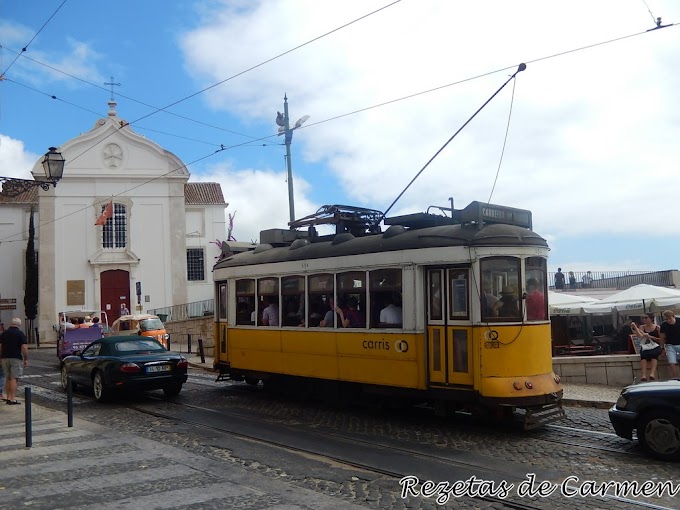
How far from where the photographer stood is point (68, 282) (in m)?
40.7

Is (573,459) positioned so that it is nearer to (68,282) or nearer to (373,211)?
(373,211)

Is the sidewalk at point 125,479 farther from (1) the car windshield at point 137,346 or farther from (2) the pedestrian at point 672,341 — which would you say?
(2) the pedestrian at point 672,341

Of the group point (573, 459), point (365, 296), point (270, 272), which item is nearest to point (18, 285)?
point (270, 272)

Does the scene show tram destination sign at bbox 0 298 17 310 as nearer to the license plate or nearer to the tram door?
the license plate

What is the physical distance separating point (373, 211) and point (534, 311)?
4.44 meters

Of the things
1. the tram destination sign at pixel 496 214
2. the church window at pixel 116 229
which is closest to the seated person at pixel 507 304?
the tram destination sign at pixel 496 214

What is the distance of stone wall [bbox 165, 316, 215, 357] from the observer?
30.7 m

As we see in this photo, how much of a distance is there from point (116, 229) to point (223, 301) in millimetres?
29231

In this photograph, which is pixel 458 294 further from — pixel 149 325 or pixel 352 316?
pixel 149 325

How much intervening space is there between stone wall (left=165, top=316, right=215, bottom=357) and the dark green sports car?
13418mm

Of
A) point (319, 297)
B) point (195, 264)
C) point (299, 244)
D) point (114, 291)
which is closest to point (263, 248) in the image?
point (299, 244)

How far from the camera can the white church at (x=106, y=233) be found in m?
40.7

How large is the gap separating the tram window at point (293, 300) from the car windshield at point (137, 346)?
3.57 m

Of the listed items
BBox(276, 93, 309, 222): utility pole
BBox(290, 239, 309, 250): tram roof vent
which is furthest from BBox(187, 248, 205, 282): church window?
BBox(290, 239, 309, 250): tram roof vent
